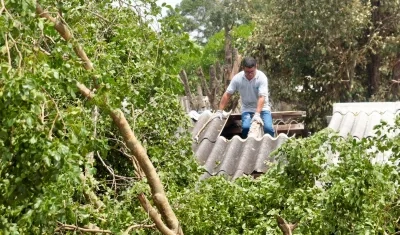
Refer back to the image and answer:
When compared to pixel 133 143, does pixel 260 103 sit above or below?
below

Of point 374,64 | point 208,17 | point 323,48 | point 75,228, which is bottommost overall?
point 75,228

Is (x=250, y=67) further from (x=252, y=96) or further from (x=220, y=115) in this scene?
(x=220, y=115)

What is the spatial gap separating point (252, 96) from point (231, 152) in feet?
3.39

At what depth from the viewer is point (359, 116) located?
367 inches

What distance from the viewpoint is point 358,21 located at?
19016 millimetres

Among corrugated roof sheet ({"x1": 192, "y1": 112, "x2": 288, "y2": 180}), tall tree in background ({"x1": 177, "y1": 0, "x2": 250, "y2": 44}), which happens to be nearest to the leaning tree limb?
corrugated roof sheet ({"x1": 192, "y1": 112, "x2": 288, "y2": 180})

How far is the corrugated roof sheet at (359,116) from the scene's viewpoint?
8.85 metres

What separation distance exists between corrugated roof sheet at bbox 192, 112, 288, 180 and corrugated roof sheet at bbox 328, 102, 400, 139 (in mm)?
769

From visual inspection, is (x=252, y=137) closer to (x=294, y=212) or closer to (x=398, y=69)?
(x=294, y=212)

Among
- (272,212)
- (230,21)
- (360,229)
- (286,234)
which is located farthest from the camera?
(230,21)

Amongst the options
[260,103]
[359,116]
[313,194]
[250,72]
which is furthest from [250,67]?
[313,194]

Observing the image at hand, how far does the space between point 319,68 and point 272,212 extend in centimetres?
1487

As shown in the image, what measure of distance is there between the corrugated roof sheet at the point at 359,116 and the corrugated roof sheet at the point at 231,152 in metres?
0.77

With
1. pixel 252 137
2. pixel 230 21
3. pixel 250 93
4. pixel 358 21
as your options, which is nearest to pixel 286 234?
pixel 252 137
